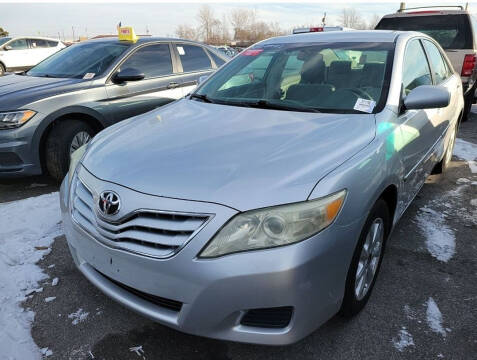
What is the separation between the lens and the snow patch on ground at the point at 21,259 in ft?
6.73

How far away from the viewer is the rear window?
23.0 feet

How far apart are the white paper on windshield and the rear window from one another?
5.70 meters

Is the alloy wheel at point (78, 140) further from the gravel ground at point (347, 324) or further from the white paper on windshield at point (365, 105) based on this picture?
the white paper on windshield at point (365, 105)

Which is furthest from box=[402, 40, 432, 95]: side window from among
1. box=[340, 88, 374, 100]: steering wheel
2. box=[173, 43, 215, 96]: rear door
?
box=[173, 43, 215, 96]: rear door

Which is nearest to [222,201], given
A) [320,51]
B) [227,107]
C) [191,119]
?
[191,119]

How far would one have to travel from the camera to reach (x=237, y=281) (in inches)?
62.6

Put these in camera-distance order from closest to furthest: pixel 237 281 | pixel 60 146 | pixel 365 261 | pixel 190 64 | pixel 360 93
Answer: pixel 237 281 < pixel 365 261 < pixel 360 93 < pixel 60 146 < pixel 190 64

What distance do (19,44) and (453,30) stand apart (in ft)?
48.9

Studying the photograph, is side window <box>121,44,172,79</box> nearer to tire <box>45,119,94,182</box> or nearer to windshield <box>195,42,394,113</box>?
tire <box>45,119,94,182</box>

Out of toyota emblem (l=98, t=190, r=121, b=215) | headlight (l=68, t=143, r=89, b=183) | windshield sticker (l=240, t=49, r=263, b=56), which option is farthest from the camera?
windshield sticker (l=240, t=49, r=263, b=56)

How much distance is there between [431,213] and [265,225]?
2540 millimetres

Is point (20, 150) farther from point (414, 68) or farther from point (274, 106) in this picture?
point (414, 68)

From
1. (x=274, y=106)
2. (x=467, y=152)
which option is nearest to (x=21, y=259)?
(x=274, y=106)

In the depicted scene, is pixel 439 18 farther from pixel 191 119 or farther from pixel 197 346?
pixel 197 346
